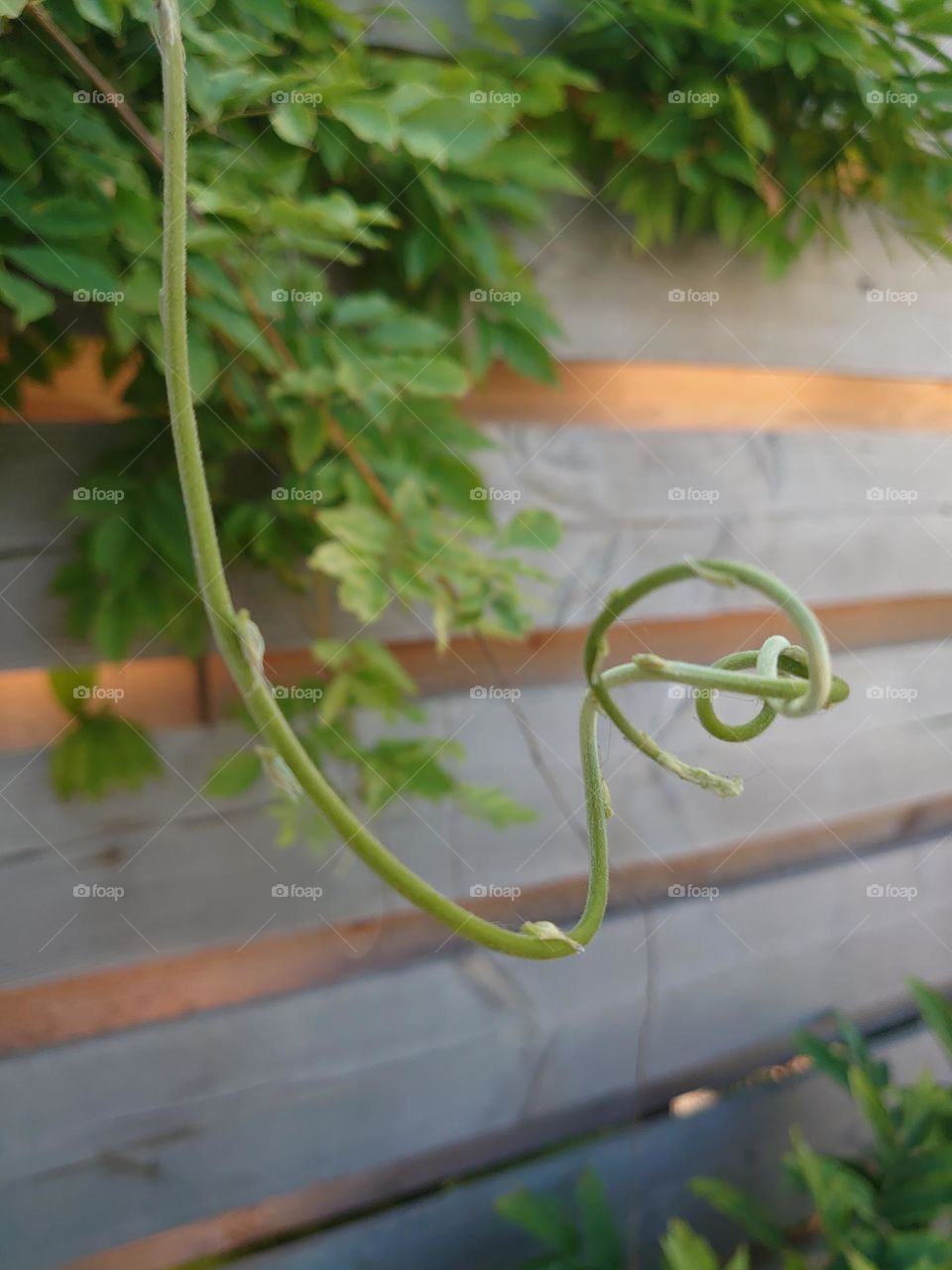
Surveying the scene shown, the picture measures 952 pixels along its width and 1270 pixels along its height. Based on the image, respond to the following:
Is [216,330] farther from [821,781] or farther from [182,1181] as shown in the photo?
[821,781]

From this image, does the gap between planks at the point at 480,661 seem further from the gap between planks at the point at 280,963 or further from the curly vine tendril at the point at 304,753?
the curly vine tendril at the point at 304,753

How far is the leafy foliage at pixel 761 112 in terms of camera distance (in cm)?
75

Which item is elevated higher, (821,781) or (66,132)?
(66,132)

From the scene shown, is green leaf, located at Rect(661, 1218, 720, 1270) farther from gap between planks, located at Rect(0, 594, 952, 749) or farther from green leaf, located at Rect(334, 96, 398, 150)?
green leaf, located at Rect(334, 96, 398, 150)

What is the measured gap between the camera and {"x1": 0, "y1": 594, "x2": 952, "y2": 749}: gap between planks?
2.25 feet

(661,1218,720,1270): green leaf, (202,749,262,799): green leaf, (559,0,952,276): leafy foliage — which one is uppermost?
(559,0,952,276): leafy foliage

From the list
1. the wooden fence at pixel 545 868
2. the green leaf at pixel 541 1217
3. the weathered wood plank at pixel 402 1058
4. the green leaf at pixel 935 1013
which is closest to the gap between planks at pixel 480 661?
the wooden fence at pixel 545 868

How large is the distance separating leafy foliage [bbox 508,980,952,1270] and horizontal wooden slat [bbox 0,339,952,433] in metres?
0.70

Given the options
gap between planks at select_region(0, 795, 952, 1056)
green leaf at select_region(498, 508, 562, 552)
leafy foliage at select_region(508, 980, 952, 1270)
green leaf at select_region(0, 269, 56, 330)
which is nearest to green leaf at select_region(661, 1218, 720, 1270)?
leafy foliage at select_region(508, 980, 952, 1270)

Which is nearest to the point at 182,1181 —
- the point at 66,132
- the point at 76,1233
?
the point at 76,1233

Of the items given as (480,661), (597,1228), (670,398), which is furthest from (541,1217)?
(670,398)

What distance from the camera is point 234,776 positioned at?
2.39ft

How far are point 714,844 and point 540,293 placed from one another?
0.62 m

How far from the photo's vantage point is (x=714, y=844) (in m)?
1.04
